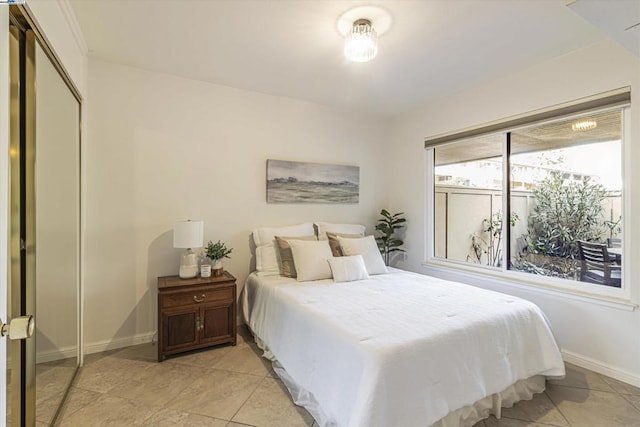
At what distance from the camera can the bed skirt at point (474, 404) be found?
1.68 metres

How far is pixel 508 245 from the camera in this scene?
10.3ft

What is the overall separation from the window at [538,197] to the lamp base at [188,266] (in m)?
2.76

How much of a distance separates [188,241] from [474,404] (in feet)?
7.93

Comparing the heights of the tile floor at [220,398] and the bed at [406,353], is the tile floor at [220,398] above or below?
below

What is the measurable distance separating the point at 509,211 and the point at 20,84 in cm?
378

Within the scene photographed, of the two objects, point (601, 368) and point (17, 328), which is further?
point (601, 368)

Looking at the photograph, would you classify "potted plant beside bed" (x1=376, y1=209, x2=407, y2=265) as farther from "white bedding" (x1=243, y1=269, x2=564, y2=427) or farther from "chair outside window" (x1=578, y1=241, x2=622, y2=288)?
"chair outside window" (x1=578, y1=241, x2=622, y2=288)

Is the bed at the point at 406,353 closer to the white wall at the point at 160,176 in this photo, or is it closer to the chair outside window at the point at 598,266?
the chair outside window at the point at 598,266

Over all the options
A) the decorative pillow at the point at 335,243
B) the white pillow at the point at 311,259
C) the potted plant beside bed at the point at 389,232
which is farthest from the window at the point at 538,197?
the white pillow at the point at 311,259

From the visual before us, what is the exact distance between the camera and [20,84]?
4.50ft

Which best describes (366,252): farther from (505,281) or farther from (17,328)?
(17,328)

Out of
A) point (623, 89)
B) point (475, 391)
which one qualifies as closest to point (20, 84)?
point (475, 391)

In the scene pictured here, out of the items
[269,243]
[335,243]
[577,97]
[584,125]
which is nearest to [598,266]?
[584,125]

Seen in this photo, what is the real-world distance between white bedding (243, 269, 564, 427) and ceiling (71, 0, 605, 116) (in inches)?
77.6
